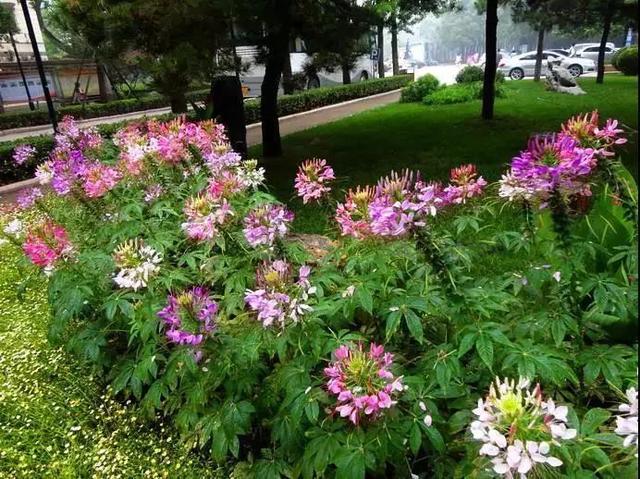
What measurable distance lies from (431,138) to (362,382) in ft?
25.6

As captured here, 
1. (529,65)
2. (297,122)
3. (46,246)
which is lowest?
(297,122)

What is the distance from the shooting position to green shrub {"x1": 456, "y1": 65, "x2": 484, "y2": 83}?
18797 millimetres

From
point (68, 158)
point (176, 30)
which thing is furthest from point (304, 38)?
point (68, 158)

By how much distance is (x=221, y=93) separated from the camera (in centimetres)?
704

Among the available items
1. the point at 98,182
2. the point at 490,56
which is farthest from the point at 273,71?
the point at 98,182

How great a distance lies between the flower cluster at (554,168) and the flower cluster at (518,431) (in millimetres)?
580

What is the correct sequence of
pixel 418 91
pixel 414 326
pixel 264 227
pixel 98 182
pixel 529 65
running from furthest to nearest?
pixel 529 65
pixel 418 91
pixel 98 182
pixel 264 227
pixel 414 326

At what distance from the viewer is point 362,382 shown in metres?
1.39

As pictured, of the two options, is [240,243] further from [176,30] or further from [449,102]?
[449,102]

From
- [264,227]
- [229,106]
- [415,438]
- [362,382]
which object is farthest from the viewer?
[229,106]

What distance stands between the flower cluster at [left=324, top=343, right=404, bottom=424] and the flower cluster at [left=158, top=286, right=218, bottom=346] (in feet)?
1.72

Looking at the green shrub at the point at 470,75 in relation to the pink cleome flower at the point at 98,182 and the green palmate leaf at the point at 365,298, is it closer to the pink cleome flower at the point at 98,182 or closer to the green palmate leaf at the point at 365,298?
the pink cleome flower at the point at 98,182

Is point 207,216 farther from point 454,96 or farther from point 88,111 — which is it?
point 88,111

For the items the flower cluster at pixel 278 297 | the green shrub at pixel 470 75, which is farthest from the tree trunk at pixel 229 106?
the green shrub at pixel 470 75
